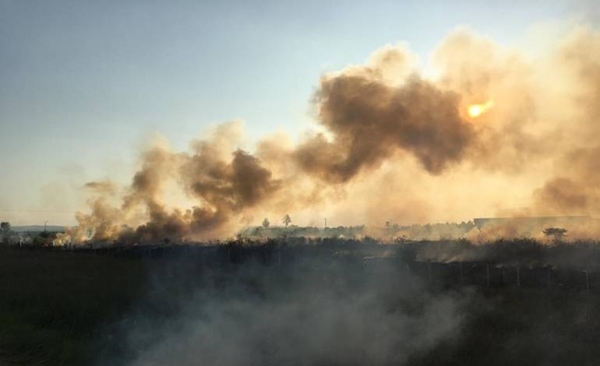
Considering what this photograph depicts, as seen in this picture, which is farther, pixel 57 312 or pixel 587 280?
pixel 587 280

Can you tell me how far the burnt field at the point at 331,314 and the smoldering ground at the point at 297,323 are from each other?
0.16 ft

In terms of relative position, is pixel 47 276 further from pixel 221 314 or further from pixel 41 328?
pixel 221 314

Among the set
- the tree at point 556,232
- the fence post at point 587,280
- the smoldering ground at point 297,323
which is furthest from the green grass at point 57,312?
the tree at point 556,232

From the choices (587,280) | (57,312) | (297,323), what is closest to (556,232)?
(587,280)

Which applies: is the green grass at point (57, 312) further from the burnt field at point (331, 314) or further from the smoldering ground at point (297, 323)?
the smoldering ground at point (297, 323)

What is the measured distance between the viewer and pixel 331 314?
16.0m

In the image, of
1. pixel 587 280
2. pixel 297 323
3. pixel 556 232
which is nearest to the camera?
pixel 297 323

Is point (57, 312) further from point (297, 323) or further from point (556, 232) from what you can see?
point (556, 232)

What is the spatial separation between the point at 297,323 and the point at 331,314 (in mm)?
960

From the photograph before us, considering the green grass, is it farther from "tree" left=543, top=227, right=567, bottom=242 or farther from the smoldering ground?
"tree" left=543, top=227, right=567, bottom=242

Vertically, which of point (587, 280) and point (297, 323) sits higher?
point (587, 280)

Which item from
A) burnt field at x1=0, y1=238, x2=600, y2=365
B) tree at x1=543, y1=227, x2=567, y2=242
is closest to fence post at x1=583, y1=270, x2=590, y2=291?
burnt field at x1=0, y1=238, x2=600, y2=365

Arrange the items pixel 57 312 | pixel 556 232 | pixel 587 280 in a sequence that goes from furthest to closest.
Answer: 1. pixel 556 232
2. pixel 587 280
3. pixel 57 312

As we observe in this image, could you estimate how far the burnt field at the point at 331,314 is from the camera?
45.7ft
